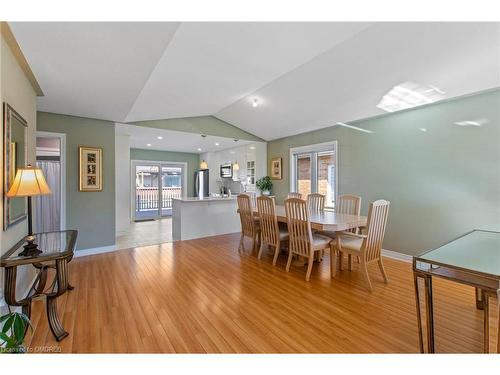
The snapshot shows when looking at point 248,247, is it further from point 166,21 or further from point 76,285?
point 166,21

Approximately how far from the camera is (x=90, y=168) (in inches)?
163

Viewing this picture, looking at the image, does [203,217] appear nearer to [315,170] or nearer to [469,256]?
[315,170]

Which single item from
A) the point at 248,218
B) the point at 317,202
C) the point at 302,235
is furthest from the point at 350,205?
the point at 248,218

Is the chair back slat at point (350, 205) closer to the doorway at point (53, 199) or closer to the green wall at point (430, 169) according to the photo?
the green wall at point (430, 169)

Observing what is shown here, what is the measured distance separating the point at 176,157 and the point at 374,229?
23.8 feet

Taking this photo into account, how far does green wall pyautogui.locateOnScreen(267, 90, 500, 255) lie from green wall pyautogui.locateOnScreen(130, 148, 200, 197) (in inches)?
227

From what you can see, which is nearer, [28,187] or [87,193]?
[28,187]

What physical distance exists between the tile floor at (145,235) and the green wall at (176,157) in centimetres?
219

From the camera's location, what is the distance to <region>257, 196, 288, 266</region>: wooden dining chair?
3.49m

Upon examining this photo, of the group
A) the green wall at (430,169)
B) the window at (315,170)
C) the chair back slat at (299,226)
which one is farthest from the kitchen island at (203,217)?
the green wall at (430,169)

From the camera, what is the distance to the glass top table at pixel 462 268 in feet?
4.24

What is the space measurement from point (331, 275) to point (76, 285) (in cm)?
315

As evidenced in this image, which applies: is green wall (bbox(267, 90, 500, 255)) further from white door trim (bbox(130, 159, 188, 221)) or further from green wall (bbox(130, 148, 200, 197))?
white door trim (bbox(130, 159, 188, 221))

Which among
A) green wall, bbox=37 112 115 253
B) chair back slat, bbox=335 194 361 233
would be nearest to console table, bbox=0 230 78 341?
green wall, bbox=37 112 115 253
